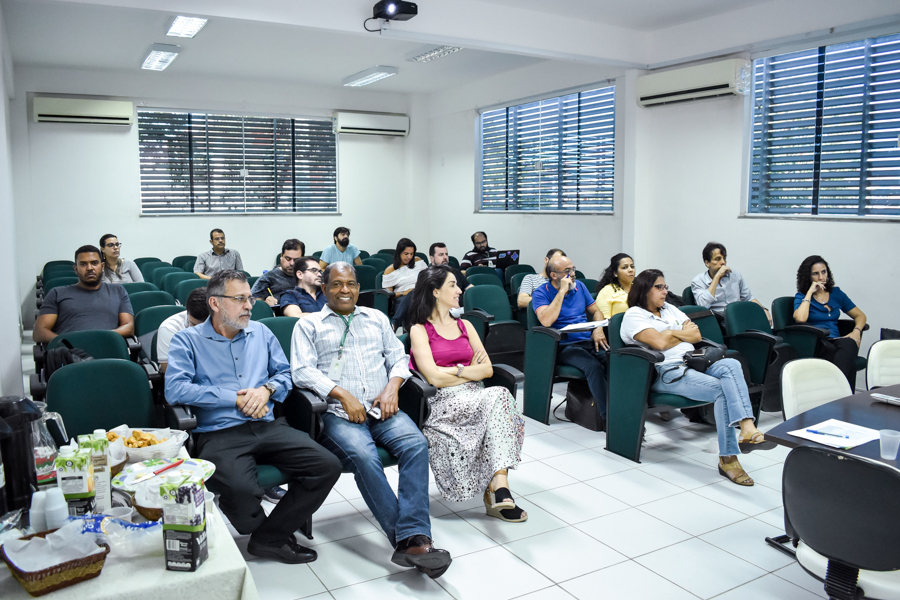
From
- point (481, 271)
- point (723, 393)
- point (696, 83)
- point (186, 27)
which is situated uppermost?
point (186, 27)

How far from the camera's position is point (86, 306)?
4176 millimetres

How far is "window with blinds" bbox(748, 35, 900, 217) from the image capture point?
5.30 metres

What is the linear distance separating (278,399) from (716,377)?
92.7 inches

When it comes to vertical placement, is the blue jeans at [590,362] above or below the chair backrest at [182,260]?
below

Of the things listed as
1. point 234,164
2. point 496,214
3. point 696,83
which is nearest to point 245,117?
point 234,164

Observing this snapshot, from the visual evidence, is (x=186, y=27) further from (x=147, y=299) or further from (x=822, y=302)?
(x=822, y=302)

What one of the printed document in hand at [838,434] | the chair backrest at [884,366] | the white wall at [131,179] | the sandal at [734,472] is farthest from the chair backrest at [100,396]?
the white wall at [131,179]

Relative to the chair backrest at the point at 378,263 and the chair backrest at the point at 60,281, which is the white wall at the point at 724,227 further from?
the chair backrest at the point at 60,281

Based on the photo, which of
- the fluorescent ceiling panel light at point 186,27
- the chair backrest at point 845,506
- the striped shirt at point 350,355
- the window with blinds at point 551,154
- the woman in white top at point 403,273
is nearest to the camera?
the chair backrest at point 845,506

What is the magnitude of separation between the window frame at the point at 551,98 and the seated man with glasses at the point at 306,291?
162 inches

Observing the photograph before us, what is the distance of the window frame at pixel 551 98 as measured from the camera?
748 centimetres

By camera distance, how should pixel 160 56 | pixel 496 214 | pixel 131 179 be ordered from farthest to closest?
pixel 496 214
pixel 131 179
pixel 160 56

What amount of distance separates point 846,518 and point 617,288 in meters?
3.13

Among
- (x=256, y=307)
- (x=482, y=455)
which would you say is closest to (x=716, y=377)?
(x=482, y=455)
